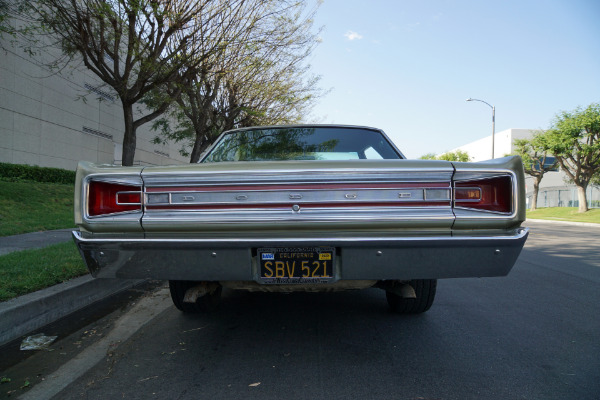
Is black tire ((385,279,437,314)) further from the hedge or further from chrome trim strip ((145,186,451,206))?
the hedge

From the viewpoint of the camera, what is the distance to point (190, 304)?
3.20 metres

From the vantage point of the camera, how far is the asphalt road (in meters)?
2.13

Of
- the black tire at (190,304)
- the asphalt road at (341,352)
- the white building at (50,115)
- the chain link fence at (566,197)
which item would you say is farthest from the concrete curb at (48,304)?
the chain link fence at (566,197)

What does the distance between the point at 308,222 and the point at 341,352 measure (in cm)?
102

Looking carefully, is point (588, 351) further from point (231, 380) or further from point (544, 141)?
point (544, 141)

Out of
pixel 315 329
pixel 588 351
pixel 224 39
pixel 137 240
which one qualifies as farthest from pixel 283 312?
pixel 224 39

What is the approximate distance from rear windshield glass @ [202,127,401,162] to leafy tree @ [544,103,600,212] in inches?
1053

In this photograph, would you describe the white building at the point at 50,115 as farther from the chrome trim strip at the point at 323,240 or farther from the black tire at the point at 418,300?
the black tire at the point at 418,300

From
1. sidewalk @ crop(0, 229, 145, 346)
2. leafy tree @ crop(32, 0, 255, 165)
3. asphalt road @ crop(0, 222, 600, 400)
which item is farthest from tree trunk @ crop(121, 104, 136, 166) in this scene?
asphalt road @ crop(0, 222, 600, 400)

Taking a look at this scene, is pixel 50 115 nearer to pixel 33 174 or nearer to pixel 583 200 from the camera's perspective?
pixel 33 174

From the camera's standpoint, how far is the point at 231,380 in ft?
7.30

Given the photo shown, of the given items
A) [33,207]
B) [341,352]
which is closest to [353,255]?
[341,352]

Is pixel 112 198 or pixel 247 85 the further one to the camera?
pixel 247 85

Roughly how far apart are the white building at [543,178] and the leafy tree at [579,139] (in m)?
4.67
